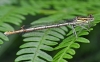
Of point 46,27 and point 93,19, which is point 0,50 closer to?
point 46,27

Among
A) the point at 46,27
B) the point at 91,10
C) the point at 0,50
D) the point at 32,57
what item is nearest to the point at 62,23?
the point at 46,27

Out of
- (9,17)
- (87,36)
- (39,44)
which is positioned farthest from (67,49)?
(87,36)

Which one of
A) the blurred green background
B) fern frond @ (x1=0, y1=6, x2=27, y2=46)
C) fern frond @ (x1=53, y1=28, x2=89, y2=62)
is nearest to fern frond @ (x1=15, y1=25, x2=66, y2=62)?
fern frond @ (x1=53, y1=28, x2=89, y2=62)

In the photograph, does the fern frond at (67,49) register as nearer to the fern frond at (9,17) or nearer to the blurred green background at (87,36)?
the fern frond at (9,17)

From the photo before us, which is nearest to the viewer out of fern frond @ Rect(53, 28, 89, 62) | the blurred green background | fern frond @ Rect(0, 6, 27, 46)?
fern frond @ Rect(53, 28, 89, 62)

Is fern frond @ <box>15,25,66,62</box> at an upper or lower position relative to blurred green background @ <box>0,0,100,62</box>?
lower

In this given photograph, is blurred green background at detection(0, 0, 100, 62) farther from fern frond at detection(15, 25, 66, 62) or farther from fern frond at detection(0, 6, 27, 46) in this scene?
fern frond at detection(15, 25, 66, 62)

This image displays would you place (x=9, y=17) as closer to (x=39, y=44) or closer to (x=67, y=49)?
(x=39, y=44)

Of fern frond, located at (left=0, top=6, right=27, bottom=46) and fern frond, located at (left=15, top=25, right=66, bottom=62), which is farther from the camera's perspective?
fern frond, located at (left=0, top=6, right=27, bottom=46)

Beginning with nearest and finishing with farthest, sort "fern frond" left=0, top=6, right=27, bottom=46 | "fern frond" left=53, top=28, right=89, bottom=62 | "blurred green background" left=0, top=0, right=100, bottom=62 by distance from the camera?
1. "fern frond" left=53, top=28, right=89, bottom=62
2. "fern frond" left=0, top=6, right=27, bottom=46
3. "blurred green background" left=0, top=0, right=100, bottom=62

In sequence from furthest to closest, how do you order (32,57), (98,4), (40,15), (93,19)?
(40,15), (98,4), (93,19), (32,57)

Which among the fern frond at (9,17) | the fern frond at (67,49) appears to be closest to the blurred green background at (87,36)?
the fern frond at (9,17)
